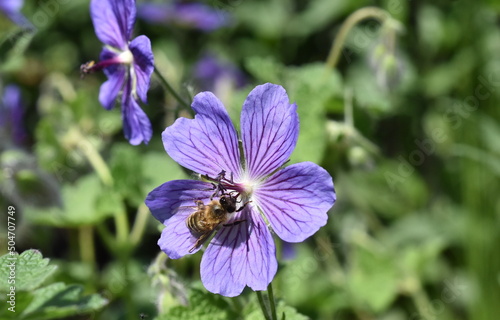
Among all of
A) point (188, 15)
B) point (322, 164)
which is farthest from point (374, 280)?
point (188, 15)

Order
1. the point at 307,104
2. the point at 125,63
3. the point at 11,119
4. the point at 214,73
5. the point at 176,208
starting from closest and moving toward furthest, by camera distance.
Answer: the point at 176,208, the point at 125,63, the point at 307,104, the point at 11,119, the point at 214,73

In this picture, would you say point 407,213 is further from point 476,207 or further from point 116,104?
point 116,104

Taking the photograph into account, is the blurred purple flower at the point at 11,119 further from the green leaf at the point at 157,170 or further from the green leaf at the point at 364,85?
the green leaf at the point at 364,85

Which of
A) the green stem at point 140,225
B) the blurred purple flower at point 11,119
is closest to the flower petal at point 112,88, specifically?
the green stem at point 140,225

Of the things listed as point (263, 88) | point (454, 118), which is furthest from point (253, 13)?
point (263, 88)

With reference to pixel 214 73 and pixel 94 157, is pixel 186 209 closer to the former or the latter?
pixel 94 157
